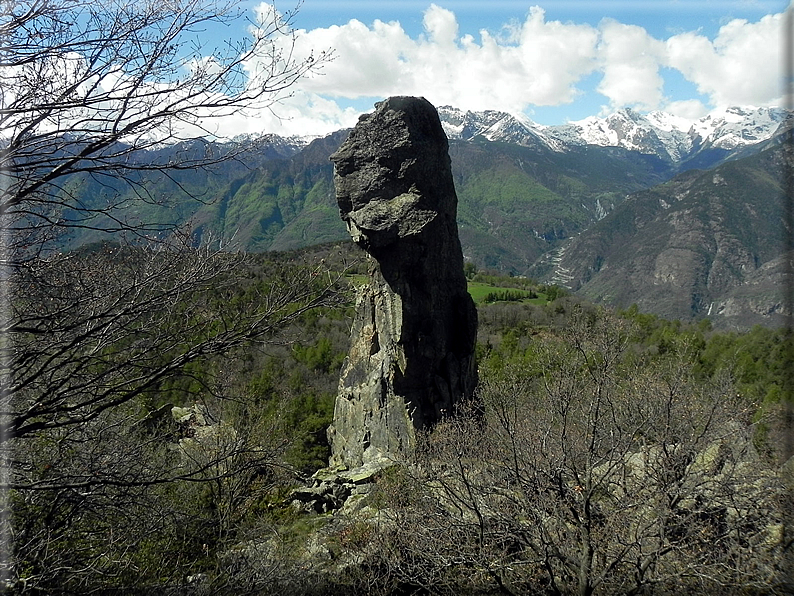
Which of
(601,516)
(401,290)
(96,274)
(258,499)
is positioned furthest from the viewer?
(401,290)

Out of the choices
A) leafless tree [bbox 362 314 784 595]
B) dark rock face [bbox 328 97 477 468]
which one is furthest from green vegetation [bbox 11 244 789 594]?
dark rock face [bbox 328 97 477 468]

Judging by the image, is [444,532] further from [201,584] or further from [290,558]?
[201,584]

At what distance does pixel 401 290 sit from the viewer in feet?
56.1

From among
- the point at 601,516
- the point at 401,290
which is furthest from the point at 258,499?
the point at 601,516

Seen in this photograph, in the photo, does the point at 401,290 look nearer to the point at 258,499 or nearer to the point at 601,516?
the point at 258,499

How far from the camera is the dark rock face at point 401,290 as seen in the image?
16.1 m

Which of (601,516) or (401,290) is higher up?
(401,290)

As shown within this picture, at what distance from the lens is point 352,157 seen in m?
16.5

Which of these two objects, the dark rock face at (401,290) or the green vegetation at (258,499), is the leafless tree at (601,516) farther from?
the dark rock face at (401,290)

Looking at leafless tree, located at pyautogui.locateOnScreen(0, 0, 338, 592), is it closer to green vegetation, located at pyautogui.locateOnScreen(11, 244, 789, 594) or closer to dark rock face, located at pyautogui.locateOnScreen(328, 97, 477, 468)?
green vegetation, located at pyautogui.locateOnScreen(11, 244, 789, 594)

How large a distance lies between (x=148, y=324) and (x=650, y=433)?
9194 mm

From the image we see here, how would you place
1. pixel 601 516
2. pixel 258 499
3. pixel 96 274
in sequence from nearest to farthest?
pixel 96 274, pixel 601 516, pixel 258 499

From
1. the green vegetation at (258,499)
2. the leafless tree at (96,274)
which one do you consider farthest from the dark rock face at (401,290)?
the leafless tree at (96,274)

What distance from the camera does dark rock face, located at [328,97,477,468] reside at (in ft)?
53.0
